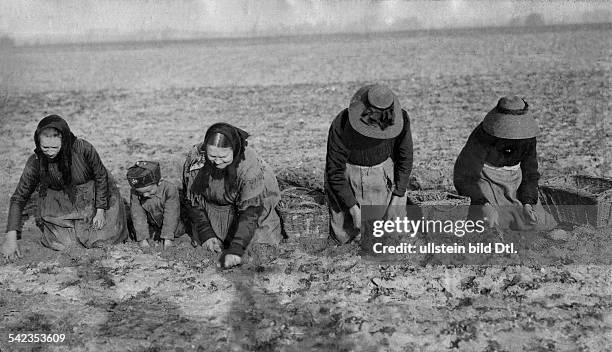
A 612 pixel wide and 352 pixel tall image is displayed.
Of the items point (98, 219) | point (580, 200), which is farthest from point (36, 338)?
point (580, 200)

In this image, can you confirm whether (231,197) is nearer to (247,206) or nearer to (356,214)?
(247,206)

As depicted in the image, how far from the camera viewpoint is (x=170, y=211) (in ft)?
15.6

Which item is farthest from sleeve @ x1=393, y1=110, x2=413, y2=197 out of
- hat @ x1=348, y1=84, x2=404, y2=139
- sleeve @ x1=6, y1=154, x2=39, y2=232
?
sleeve @ x1=6, y1=154, x2=39, y2=232

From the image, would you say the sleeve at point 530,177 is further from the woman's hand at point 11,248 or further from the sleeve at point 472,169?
the woman's hand at point 11,248

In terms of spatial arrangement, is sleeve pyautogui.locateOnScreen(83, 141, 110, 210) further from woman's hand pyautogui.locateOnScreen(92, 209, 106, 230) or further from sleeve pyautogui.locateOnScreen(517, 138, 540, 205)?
sleeve pyautogui.locateOnScreen(517, 138, 540, 205)

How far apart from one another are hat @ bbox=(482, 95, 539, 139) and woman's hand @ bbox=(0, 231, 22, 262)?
3934 mm

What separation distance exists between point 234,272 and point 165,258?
0.66 metres

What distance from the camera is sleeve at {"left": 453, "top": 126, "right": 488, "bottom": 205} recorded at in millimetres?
4738

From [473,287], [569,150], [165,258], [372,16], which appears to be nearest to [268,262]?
[165,258]

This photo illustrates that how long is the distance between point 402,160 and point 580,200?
63.8 inches

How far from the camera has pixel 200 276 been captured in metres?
4.40

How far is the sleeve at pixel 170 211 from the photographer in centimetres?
475

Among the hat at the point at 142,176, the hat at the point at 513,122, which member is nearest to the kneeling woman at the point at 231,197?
the hat at the point at 142,176

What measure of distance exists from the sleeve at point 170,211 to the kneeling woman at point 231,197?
10 cm
